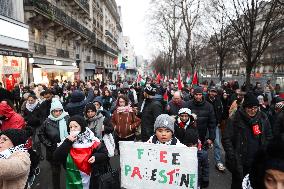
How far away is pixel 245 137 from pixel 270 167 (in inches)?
93.9

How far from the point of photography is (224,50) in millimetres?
32719

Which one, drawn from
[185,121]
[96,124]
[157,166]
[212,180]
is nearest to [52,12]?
[96,124]

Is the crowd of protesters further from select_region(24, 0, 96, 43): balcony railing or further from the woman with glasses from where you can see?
select_region(24, 0, 96, 43): balcony railing

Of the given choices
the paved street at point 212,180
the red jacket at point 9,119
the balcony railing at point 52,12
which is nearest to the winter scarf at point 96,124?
the red jacket at point 9,119

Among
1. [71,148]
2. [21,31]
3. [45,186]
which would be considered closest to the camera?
[71,148]

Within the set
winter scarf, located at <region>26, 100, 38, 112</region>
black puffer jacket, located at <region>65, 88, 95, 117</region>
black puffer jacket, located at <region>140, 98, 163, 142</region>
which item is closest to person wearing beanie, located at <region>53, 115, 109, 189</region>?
black puffer jacket, located at <region>140, 98, 163, 142</region>

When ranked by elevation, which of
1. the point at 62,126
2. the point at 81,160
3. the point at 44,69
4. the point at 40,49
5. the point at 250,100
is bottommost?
the point at 81,160

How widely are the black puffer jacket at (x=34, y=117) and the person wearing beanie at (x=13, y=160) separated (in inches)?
147

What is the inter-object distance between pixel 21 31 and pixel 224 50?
20.6 m

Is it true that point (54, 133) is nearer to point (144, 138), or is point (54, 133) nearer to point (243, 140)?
point (144, 138)

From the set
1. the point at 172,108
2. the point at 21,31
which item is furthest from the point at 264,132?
the point at 21,31

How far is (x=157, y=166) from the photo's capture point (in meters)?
3.65

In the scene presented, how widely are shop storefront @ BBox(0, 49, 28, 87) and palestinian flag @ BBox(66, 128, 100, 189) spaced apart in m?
14.2

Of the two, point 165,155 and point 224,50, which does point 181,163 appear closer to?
point 165,155
